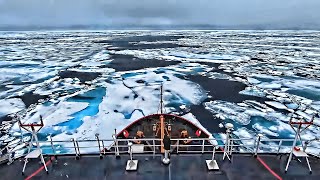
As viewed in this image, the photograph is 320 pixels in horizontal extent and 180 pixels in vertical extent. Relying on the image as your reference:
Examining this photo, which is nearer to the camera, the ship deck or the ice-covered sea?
the ship deck

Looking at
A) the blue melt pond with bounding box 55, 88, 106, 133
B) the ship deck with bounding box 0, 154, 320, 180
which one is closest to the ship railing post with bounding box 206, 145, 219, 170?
the ship deck with bounding box 0, 154, 320, 180

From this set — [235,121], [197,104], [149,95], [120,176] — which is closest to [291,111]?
[235,121]

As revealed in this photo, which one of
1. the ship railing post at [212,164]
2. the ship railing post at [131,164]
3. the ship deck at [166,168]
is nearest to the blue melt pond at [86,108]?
the ship deck at [166,168]

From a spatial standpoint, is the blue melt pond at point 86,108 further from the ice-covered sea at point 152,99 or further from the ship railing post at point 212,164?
the ship railing post at point 212,164

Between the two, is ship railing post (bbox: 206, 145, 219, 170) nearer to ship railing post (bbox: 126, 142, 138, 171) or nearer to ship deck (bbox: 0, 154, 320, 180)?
ship deck (bbox: 0, 154, 320, 180)

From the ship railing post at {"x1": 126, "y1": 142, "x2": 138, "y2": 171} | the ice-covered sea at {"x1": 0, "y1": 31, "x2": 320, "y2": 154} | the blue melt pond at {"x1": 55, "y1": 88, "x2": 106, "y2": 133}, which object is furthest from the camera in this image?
the blue melt pond at {"x1": 55, "y1": 88, "x2": 106, "y2": 133}

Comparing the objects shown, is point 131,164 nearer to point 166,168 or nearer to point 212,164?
point 166,168
